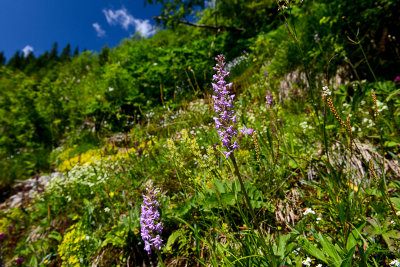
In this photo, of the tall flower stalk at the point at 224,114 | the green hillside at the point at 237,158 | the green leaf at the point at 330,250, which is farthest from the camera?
the green hillside at the point at 237,158

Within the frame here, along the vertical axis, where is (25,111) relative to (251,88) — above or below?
above

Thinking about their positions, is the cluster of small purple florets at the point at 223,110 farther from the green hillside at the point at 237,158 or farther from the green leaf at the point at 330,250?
the green leaf at the point at 330,250

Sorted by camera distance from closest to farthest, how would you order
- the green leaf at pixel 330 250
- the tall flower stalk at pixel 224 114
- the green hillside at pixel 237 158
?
the tall flower stalk at pixel 224 114 → the green leaf at pixel 330 250 → the green hillside at pixel 237 158

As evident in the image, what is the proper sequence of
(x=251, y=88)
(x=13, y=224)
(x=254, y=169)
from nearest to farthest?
(x=254, y=169) < (x=13, y=224) < (x=251, y=88)

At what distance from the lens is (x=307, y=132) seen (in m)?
2.79

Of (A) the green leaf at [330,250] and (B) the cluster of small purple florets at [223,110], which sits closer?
(B) the cluster of small purple florets at [223,110]

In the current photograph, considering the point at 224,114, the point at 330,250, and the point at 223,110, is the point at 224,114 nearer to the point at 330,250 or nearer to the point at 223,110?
the point at 223,110

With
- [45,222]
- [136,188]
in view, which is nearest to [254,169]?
[136,188]

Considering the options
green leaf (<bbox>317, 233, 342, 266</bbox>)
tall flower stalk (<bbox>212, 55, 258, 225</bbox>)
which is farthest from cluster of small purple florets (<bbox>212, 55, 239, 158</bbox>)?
green leaf (<bbox>317, 233, 342, 266</bbox>)

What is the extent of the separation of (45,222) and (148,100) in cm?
383

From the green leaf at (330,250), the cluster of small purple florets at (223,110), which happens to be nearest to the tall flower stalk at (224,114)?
the cluster of small purple florets at (223,110)

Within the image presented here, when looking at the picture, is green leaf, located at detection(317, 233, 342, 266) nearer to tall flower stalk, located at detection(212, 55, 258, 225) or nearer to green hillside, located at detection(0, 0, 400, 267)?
green hillside, located at detection(0, 0, 400, 267)

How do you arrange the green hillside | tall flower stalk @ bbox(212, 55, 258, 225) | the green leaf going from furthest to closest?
1. the green hillside
2. the green leaf
3. tall flower stalk @ bbox(212, 55, 258, 225)

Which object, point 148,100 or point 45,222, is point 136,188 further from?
point 148,100
